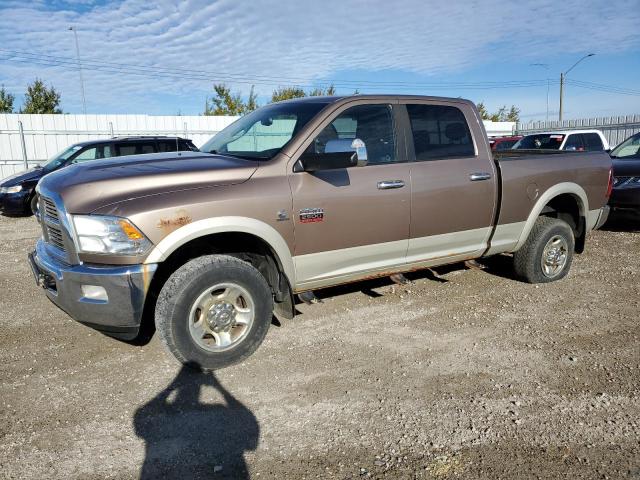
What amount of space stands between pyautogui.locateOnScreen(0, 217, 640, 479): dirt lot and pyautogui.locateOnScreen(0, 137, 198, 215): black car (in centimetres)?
603

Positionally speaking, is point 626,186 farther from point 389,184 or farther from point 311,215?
point 311,215

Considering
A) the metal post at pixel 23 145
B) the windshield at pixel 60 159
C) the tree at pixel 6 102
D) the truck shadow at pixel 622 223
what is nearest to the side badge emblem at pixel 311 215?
the truck shadow at pixel 622 223

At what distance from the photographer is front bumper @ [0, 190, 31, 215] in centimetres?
1040

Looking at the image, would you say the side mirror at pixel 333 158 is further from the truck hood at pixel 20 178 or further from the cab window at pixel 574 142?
the cab window at pixel 574 142

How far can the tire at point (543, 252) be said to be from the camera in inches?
224

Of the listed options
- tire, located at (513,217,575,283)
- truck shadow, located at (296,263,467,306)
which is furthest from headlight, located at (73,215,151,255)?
tire, located at (513,217,575,283)

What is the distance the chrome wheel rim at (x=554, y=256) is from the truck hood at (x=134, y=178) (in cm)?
367

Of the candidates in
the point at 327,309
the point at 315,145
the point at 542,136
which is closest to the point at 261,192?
the point at 315,145

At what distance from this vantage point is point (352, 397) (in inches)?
136

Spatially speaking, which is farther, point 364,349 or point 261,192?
point 364,349

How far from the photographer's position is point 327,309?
518 cm

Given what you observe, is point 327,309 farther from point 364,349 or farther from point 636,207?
point 636,207

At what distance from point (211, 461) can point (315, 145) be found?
8.05 feet

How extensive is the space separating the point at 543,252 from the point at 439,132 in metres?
2.00
